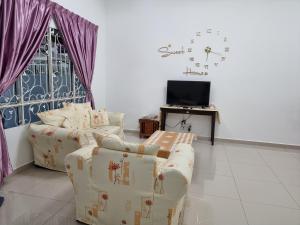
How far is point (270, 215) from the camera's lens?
225 cm

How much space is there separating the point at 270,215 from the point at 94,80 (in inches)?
155

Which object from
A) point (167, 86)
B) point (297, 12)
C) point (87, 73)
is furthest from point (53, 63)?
point (297, 12)

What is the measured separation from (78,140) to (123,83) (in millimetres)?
2624

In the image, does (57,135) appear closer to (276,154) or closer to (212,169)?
(212,169)

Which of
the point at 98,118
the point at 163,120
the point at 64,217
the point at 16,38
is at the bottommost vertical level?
the point at 64,217

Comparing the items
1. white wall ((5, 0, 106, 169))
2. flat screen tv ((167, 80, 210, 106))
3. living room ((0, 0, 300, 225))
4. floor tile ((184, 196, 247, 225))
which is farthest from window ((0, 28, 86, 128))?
floor tile ((184, 196, 247, 225))

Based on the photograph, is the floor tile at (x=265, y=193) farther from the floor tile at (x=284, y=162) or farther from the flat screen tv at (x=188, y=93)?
the flat screen tv at (x=188, y=93)

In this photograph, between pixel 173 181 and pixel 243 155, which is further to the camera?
pixel 243 155

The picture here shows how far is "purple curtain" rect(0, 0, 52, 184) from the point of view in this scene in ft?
8.45

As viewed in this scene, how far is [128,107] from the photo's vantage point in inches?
209

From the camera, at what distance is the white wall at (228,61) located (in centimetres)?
433

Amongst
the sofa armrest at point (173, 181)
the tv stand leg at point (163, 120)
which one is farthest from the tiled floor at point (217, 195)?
the tv stand leg at point (163, 120)

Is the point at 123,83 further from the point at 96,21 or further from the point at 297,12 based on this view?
the point at 297,12

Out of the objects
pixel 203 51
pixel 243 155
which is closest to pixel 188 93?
pixel 203 51
